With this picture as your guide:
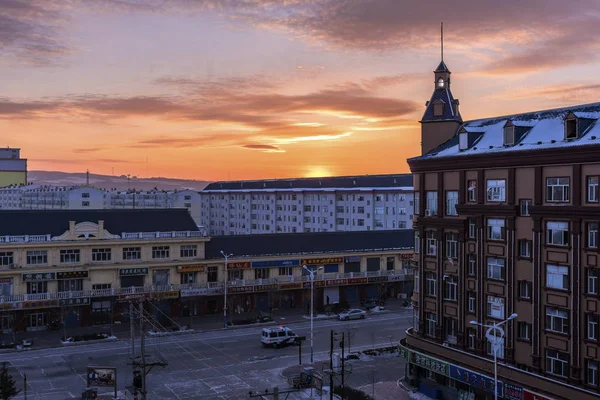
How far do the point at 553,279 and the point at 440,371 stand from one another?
11.2 metres

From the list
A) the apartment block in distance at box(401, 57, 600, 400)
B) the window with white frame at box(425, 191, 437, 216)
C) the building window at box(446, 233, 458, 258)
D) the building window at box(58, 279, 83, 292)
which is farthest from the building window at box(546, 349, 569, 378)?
the building window at box(58, 279, 83, 292)

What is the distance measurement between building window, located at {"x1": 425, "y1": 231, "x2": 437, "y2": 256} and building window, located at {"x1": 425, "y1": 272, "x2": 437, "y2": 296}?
148 centimetres

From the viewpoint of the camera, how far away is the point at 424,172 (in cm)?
4666

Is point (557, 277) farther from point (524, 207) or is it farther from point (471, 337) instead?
point (471, 337)

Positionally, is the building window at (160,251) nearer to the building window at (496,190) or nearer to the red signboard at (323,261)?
the red signboard at (323,261)

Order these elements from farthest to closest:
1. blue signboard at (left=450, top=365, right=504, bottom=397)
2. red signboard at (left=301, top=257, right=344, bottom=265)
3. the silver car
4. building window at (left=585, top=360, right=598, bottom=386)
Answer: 1. red signboard at (left=301, top=257, right=344, bottom=265)
2. the silver car
3. blue signboard at (left=450, top=365, right=504, bottom=397)
4. building window at (left=585, top=360, right=598, bottom=386)

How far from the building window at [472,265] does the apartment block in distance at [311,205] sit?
65.9 metres

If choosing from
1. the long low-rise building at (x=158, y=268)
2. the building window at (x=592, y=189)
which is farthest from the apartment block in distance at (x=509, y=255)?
the long low-rise building at (x=158, y=268)

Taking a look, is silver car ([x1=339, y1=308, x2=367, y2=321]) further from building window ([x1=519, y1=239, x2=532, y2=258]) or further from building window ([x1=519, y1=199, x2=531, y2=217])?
Answer: building window ([x1=519, y1=199, x2=531, y2=217])

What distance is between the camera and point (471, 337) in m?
42.5

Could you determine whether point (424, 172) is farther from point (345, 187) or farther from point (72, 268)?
point (345, 187)

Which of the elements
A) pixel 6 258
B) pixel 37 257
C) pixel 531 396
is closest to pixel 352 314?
pixel 37 257

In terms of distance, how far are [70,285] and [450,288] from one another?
4122cm

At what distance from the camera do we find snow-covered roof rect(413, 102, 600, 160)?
121 ft
